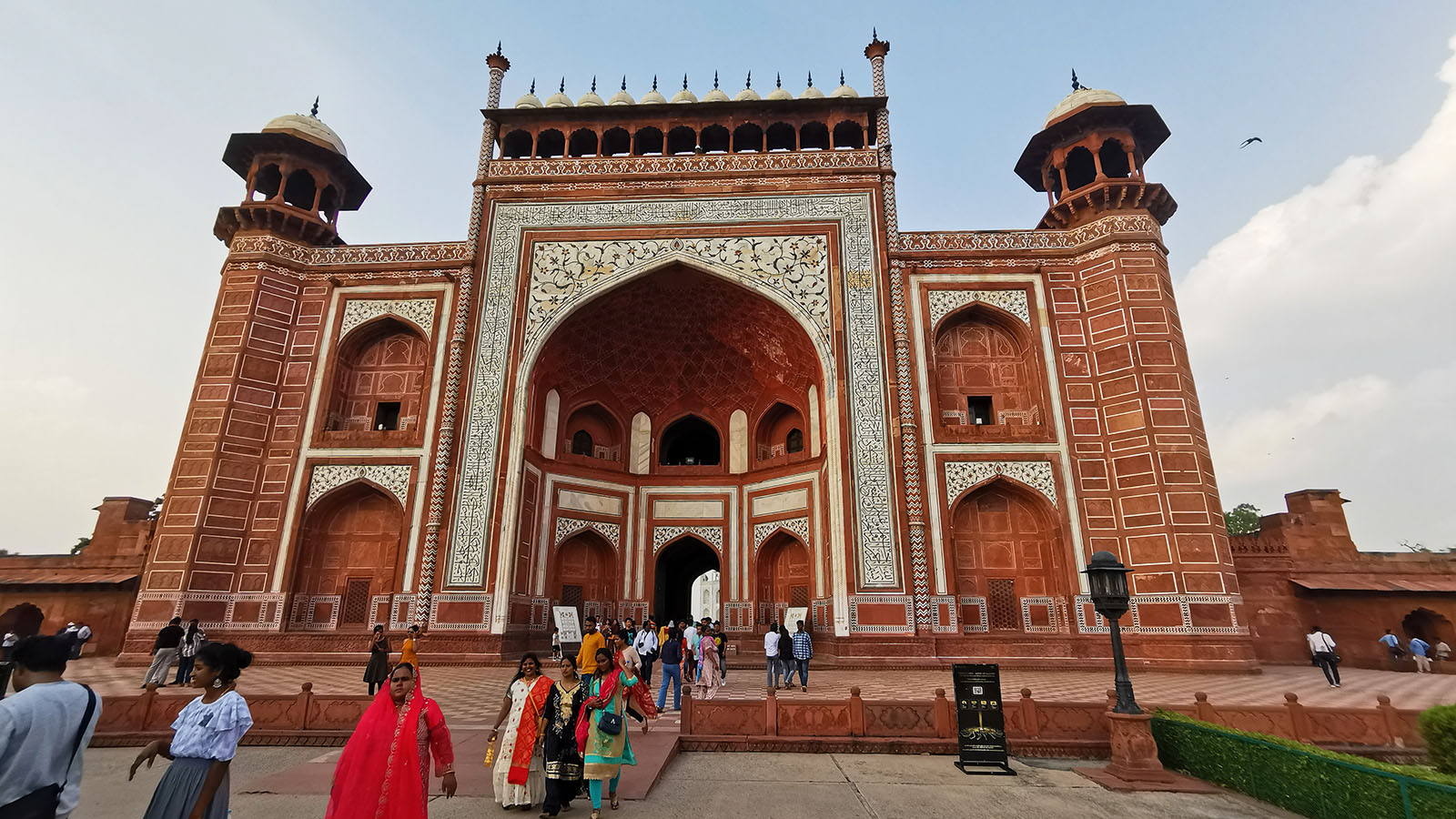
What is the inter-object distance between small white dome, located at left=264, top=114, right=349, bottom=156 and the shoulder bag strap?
746 inches

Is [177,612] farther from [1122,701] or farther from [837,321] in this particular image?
[1122,701]

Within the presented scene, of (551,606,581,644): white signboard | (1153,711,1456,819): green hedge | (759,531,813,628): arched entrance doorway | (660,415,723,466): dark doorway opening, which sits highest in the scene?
(660,415,723,466): dark doorway opening

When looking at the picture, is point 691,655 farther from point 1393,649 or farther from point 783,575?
point 1393,649

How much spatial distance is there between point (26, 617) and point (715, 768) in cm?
2083

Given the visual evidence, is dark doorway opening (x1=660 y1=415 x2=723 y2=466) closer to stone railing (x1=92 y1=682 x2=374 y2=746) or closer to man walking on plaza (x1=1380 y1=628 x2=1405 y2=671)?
stone railing (x1=92 y1=682 x2=374 y2=746)

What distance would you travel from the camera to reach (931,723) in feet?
23.4

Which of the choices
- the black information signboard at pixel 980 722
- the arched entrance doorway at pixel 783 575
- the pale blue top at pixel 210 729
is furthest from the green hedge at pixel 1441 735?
the arched entrance doorway at pixel 783 575

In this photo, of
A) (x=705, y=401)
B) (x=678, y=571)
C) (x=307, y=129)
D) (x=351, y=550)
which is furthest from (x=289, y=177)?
(x=678, y=571)

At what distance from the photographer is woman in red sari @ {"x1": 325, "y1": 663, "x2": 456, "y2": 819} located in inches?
132

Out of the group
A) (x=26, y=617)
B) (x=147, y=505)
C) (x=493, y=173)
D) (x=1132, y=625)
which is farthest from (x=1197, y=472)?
(x=26, y=617)

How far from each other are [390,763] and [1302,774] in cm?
646

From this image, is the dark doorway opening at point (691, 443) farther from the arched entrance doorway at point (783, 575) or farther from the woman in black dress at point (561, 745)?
the woman in black dress at point (561, 745)

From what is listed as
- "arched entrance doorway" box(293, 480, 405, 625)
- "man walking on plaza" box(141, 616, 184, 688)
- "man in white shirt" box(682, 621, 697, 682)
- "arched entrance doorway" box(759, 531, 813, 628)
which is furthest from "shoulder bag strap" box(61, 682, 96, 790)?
"arched entrance doorway" box(759, 531, 813, 628)

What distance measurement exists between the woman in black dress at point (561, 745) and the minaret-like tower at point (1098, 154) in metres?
17.1
